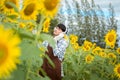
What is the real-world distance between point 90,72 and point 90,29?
34.6ft

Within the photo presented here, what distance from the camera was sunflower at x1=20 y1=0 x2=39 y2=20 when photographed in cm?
217

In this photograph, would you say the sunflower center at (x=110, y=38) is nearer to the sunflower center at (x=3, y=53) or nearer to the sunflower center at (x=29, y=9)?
the sunflower center at (x=29, y=9)

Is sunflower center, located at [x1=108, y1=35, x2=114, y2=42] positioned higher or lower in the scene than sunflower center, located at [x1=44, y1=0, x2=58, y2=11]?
lower

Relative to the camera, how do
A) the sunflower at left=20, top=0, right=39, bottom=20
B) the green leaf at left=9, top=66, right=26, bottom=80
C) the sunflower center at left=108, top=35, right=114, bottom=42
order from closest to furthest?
1. the green leaf at left=9, top=66, right=26, bottom=80
2. the sunflower at left=20, top=0, right=39, bottom=20
3. the sunflower center at left=108, top=35, right=114, bottom=42

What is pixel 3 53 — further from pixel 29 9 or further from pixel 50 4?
pixel 29 9

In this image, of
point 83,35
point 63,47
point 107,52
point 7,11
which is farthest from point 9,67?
point 83,35

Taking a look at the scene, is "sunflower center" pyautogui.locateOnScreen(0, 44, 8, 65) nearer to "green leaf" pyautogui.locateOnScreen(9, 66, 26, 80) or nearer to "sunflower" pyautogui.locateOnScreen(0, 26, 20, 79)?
"sunflower" pyautogui.locateOnScreen(0, 26, 20, 79)

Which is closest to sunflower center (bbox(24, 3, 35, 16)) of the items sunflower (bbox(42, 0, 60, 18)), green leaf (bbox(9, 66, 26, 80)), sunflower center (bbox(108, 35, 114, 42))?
sunflower (bbox(42, 0, 60, 18))

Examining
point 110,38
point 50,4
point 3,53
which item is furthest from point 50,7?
point 110,38

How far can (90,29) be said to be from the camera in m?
16.5

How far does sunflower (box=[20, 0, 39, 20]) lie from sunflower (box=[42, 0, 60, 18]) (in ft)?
0.32

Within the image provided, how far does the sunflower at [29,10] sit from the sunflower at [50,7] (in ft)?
0.32

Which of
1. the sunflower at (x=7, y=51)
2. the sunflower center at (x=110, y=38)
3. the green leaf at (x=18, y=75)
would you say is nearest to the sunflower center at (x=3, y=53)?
the sunflower at (x=7, y=51)

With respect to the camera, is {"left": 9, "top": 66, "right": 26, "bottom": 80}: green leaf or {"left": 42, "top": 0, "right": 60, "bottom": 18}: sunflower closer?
{"left": 9, "top": 66, "right": 26, "bottom": 80}: green leaf
